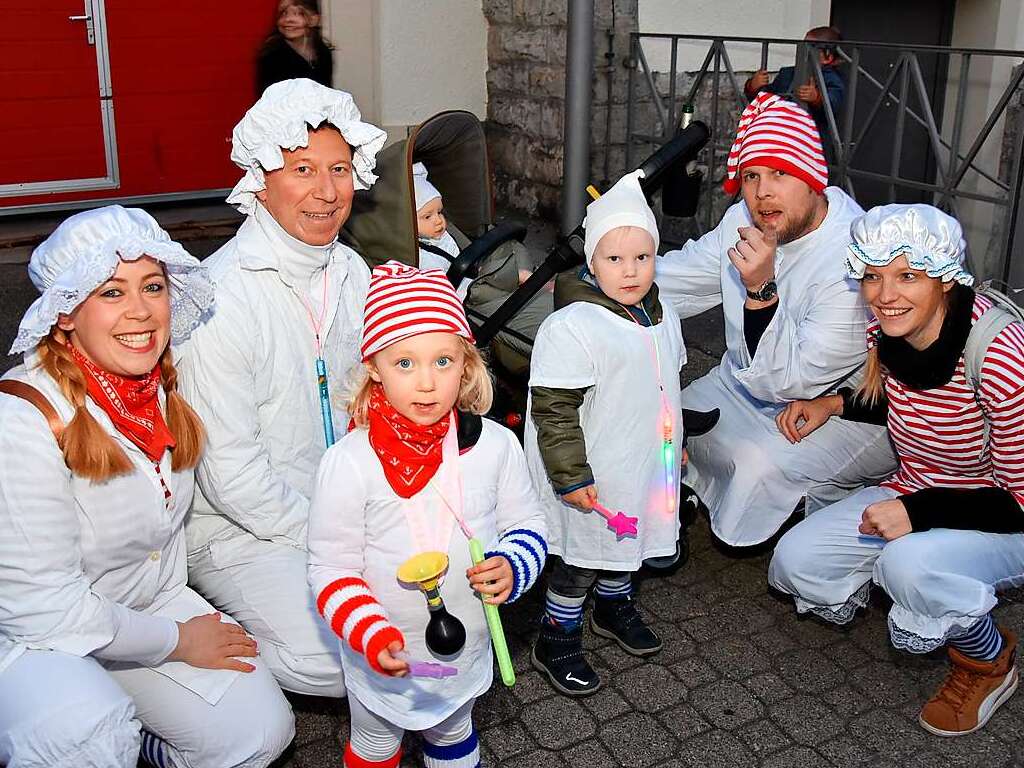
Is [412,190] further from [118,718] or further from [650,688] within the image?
[118,718]

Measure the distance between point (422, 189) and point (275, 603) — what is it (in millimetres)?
1824

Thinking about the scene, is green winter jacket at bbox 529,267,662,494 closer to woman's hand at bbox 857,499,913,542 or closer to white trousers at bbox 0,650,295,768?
woman's hand at bbox 857,499,913,542

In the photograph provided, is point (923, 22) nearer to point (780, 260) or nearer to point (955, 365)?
point (780, 260)

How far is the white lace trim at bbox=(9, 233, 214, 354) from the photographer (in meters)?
2.71

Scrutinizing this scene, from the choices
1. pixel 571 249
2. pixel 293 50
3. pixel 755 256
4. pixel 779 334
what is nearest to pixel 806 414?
pixel 779 334

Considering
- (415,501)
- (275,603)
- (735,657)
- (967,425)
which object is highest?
(415,501)

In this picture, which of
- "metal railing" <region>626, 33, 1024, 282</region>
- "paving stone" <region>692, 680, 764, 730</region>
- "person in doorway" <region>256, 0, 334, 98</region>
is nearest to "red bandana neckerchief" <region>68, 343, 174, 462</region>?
"paving stone" <region>692, 680, 764, 730</region>

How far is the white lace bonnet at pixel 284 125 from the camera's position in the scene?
11.0 feet

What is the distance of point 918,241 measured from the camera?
3.29m

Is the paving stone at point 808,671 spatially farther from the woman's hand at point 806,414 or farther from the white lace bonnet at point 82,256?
the white lace bonnet at point 82,256

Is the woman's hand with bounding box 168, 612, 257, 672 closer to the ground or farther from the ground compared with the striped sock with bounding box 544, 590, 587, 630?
farther from the ground

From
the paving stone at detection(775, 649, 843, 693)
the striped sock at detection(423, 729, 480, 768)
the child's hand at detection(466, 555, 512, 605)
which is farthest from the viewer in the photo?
the paving stone at detection(775, 649, 843, 693)

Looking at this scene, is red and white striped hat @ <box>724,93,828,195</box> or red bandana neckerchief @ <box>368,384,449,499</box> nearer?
red bandana neckerchief @ <box>368,384,449,499</box>

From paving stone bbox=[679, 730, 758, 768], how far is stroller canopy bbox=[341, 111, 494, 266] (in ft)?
6.19
